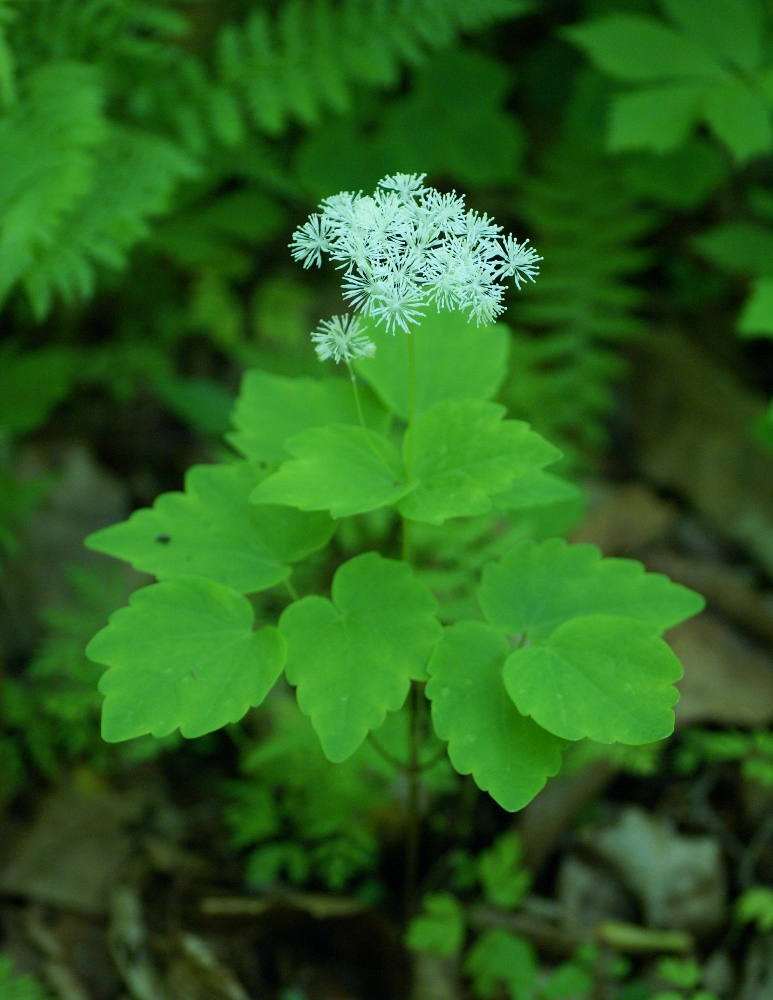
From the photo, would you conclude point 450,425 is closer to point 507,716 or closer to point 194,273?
point 507,716

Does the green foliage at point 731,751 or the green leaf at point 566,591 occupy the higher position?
the green leaf at point 566,591

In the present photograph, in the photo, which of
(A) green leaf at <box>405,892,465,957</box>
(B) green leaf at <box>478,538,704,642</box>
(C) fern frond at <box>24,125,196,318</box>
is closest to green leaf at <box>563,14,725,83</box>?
(C) fern frond at <box>24,125,196,318</box>

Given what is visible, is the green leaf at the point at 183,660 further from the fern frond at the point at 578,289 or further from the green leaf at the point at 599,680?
the fern frond at the point at 578,289

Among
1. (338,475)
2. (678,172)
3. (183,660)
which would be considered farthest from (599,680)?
(678,172)

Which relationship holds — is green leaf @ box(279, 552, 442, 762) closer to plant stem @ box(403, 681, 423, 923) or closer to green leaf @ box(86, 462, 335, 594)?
green leaf @ box(86, 462, 335, 594)

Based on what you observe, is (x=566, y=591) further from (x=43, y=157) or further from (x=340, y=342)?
(x=43, y=157)

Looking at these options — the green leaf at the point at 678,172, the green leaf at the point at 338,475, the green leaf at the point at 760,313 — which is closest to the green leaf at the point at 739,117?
the green leaf at the point at 760,313
